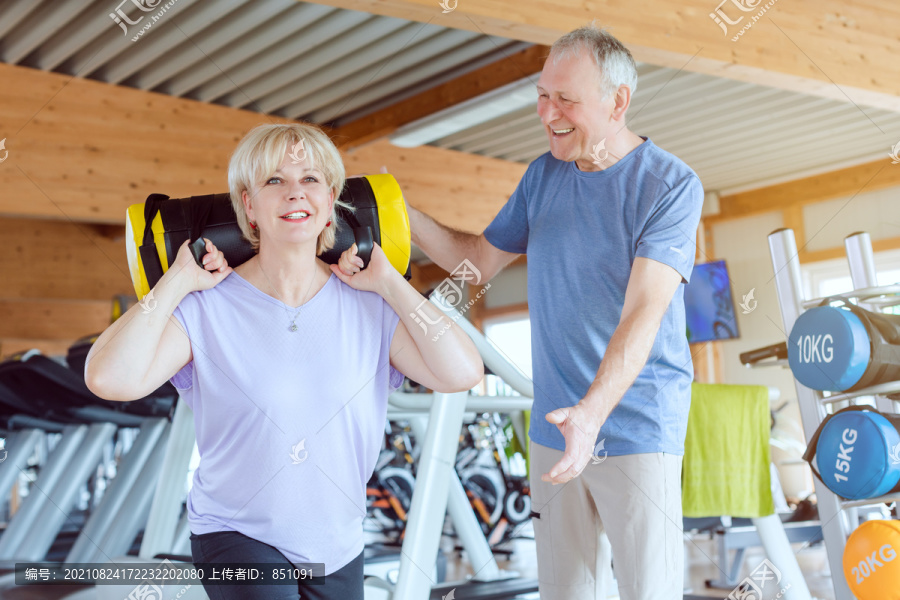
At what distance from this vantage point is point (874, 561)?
2459mm

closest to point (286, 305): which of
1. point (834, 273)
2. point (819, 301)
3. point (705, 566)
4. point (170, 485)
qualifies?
point (170, 485)

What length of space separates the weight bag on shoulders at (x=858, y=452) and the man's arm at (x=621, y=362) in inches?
46.7

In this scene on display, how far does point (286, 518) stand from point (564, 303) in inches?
29.0

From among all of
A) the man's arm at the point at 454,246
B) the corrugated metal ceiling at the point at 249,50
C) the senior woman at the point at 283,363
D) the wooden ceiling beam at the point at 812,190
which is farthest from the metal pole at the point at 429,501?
the wooden ceiling beam at the point at 812,190

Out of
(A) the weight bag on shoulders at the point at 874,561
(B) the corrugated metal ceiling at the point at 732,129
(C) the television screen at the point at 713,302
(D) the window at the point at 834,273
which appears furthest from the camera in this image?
(C) the television screen at the point at 713,302

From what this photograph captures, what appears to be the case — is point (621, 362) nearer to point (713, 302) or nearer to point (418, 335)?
point (418, 335)

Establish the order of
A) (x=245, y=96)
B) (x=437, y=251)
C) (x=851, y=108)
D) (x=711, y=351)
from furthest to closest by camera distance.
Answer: (x=711, y=351) < (x=851, y=108) < (x=245, y=96) < (x=437, y=251)

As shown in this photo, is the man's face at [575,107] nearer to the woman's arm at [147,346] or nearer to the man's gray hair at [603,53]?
the man's gray hair at [603,53]

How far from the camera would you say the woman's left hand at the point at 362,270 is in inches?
60.0

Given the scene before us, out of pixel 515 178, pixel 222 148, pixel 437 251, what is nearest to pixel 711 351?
pixel 515 178

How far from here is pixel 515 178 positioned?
8227mm

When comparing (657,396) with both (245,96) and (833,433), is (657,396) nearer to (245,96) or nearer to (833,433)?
(833,433)

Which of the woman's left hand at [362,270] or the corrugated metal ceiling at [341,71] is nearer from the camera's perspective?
the woman's left hand at [362,270]

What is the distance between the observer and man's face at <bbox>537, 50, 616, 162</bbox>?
5.91 feet
